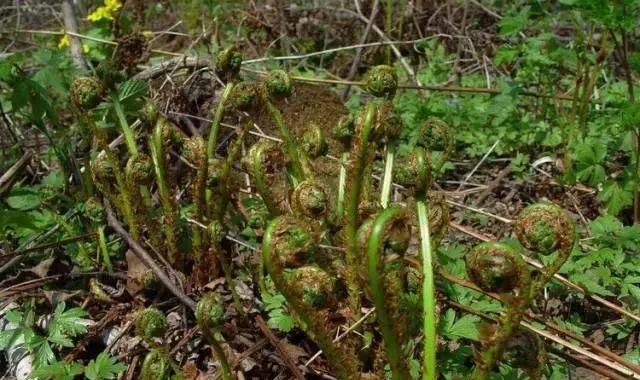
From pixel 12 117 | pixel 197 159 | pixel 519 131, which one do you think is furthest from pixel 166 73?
pixel 519 131

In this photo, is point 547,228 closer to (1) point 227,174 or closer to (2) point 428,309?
(2) point 428,309

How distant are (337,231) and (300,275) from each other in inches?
18.5

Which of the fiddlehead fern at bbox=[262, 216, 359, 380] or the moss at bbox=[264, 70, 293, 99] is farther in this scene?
the moss at bbox=[264, 70, 293, 99]

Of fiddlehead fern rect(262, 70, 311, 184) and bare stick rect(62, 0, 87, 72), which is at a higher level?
fiddlehead fern rect(262, 70, 311, 184)

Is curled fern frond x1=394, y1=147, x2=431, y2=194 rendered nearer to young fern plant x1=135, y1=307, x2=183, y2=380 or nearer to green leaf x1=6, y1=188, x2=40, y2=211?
young fern plant x1=135, y1=307, x2=183, y2=380

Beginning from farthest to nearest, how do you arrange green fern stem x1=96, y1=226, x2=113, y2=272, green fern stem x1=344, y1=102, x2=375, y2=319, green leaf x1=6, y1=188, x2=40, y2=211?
1. green leaf x1=6, y1=188, x2=40, y2=211
2. green fern stem x1=96, y1=226, x2=113, y2=272
3. green fern stem x1=344, y1=102, x2=375, y2=319

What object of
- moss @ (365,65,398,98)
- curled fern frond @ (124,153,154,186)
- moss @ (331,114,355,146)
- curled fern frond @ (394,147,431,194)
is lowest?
curled fern frond @ (124,153,154,186)

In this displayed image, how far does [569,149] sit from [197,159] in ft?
5.28

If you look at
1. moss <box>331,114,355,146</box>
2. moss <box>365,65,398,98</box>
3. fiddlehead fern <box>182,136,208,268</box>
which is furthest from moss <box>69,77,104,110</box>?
moss <box>365,65,398,98</box>

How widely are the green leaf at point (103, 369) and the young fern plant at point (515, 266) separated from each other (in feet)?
2.93

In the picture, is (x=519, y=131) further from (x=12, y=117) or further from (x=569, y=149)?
(x=12, y=117)

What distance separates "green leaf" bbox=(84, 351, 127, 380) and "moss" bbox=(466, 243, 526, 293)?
978 millimetres

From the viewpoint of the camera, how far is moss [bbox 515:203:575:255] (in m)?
1.13

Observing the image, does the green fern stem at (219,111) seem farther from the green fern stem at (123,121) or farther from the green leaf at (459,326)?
the green leaf at (459,326)
